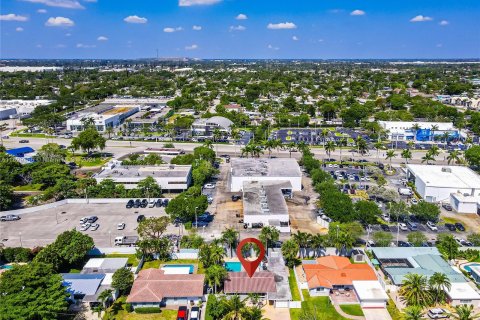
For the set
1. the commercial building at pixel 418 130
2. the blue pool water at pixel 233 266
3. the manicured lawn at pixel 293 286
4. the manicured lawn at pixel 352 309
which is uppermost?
the commercial building at pixel 418 130

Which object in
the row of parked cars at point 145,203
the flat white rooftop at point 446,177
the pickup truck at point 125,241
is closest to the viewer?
the pickup truck at point 125,241

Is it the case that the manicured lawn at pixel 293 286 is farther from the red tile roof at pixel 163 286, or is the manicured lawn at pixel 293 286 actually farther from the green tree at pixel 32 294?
the green tree at pixel 32 294

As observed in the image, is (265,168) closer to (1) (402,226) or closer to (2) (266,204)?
(2) (266,204)

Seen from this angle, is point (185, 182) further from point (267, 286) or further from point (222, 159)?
point (267, 286)

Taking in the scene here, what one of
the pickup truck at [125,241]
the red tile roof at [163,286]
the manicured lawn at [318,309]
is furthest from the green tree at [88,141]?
the manicured lawn at [318,309]

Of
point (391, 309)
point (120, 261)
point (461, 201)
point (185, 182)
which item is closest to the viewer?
point (391, 309)

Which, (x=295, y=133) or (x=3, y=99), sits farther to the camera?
(x=3, y=99)

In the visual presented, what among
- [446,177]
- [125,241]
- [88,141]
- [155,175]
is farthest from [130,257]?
[446,177]

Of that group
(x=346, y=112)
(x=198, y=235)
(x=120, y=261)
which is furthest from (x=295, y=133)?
(x=120, y=261)
